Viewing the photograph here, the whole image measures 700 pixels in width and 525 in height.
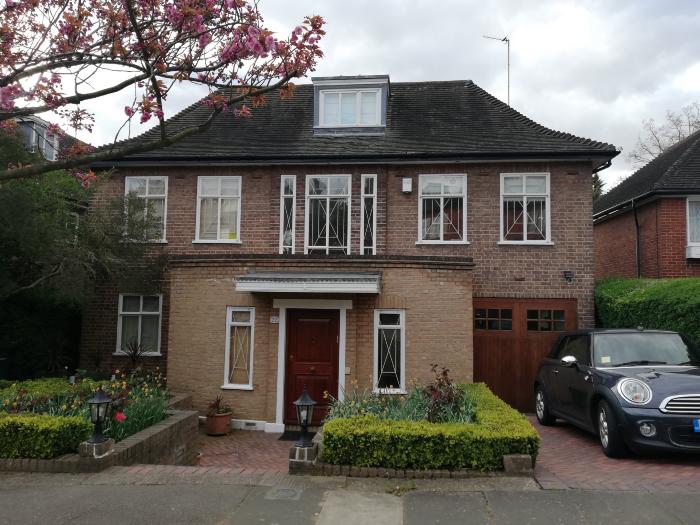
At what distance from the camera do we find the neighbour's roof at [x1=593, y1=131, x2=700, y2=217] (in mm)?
14102

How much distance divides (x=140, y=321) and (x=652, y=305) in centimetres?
1098

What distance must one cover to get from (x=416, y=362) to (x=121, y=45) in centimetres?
695

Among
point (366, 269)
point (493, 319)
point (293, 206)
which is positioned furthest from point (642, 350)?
point (293, 206)

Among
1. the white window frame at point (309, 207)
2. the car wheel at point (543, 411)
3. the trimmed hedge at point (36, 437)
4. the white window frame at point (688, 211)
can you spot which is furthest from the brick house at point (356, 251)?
the trimmed hedge at point (36, 437)

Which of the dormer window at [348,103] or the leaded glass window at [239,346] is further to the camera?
the dormer window at [348,103]

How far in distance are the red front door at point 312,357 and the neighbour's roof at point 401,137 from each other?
4.09 meters

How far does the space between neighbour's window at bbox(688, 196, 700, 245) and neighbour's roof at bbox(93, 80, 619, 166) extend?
3.57 m

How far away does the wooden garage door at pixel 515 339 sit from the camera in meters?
12.0

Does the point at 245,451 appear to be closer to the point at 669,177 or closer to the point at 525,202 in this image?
the point at 525,202

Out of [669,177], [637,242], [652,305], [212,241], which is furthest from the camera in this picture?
[637,242]

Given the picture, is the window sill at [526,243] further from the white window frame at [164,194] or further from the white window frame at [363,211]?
the white window frame at [164,194]

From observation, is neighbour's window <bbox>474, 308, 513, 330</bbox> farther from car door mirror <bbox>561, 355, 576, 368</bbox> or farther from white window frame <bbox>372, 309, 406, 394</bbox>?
car door mirror <bbox>561, 355, 576, 368</bbox>

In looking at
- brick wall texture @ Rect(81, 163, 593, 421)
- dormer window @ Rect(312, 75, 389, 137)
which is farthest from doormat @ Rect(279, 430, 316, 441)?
dormer window @ Rect(312, 75, 389, 137)

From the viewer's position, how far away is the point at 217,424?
10086mm
